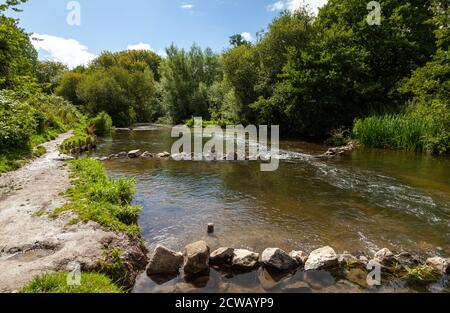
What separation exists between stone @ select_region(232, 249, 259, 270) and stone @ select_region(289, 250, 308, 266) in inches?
30.1

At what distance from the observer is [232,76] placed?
3506 centimetres

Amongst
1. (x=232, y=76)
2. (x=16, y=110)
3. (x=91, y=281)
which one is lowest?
(x=91, y=281)

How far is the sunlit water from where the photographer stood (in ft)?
23.8

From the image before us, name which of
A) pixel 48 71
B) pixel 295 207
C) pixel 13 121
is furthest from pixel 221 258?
pixel 48 71

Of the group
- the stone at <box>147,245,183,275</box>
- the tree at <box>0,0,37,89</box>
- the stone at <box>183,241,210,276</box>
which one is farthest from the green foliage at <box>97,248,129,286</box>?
the tree at <box>0,0,37,89</box>

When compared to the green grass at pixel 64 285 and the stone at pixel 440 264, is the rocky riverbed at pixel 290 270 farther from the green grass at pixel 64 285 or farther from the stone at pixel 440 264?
the green grass at pixel 64 285

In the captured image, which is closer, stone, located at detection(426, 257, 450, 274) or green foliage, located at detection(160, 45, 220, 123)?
stone, located at detection(426, 257, 450, 274)

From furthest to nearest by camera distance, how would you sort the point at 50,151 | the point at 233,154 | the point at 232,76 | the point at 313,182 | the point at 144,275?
the point at 232,76, the point at 233,154, the point at 50,151, the point at 313,182, the point at 144,275

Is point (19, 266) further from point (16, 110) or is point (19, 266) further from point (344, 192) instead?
point (344, 192)

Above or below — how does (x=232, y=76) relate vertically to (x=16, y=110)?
above

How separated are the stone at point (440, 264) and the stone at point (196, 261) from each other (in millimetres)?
4486

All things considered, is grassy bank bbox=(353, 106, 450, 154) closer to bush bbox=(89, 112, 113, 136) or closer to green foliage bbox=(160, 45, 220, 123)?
bush bbox=(89, 112, 113, 136)
